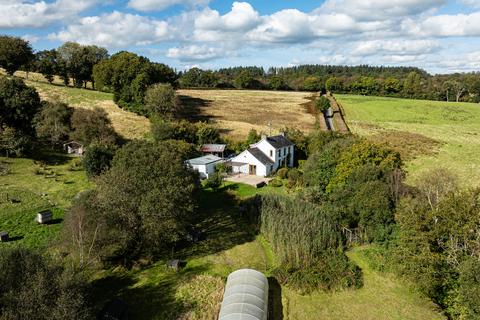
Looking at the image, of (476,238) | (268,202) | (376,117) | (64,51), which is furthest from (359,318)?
(64,51)

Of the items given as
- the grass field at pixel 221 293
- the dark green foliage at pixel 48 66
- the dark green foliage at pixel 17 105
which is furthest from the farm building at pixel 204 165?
the dark green foliage at pixel 48 66

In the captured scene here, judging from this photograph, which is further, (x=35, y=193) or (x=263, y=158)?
(x=263, y=158)

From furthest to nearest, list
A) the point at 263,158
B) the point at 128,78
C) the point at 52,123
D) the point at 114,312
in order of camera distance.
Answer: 1. the point at 128,78
2. the point at 52,123
3. the point at 263,158
4. the point at 114,312

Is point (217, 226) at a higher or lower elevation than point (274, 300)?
higher

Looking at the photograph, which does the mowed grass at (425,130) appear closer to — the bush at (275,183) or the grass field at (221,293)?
the bush at (275,183)

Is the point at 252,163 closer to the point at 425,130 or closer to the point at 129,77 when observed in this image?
the point at 129,77

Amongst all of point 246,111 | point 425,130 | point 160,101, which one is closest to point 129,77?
point 160,101
